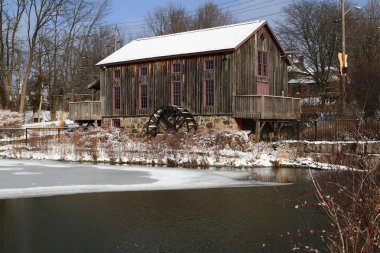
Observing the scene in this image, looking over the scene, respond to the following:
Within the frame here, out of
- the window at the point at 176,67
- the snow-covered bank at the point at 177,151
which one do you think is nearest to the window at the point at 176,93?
the window at the point at 176,67

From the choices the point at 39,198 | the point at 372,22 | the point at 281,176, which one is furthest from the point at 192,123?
the point at 372,22

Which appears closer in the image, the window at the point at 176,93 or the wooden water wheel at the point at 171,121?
Result: the wooden water wheel at the point at 171,121

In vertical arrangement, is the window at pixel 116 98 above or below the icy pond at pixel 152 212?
above

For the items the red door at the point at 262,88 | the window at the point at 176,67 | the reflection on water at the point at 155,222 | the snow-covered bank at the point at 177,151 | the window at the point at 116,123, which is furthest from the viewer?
the window at the point at 116,123

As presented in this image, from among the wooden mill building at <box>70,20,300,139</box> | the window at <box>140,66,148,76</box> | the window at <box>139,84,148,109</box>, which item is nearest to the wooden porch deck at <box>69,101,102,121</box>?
the wooden mill building at <box>70,20,300,139</box>

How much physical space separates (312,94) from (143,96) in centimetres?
1430

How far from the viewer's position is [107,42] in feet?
233

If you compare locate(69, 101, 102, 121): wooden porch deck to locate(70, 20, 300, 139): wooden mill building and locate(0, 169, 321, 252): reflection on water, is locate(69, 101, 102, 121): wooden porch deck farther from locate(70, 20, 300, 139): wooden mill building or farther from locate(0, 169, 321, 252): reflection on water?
locate(0, 169, 321, 252): reflection on water

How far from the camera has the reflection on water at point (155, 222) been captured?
8.54 metres

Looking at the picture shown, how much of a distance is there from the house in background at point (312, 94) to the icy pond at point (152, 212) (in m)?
17.7

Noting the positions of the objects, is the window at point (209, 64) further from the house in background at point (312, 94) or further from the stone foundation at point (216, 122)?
the house in background at point (312, 94)

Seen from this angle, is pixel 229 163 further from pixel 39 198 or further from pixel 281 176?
pixel 39 198

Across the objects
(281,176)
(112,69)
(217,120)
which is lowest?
(281,176)

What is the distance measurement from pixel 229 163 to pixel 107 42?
5260 centimetres
